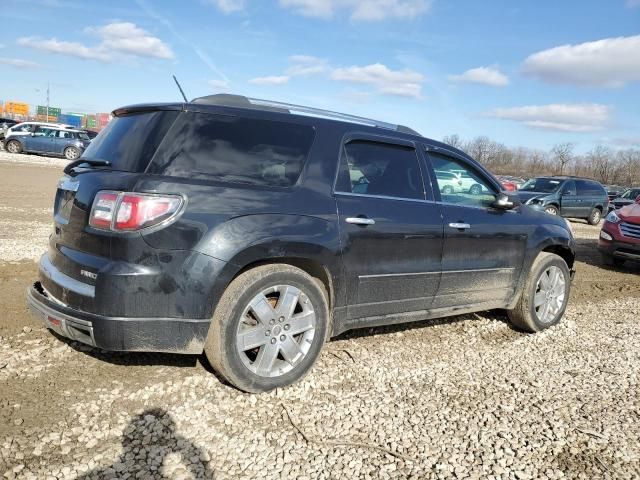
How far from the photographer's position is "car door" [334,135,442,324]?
3.75 meters

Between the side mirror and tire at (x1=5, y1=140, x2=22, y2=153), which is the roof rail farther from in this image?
tire at (x1=5, y1=140, x2=22, y2=153)

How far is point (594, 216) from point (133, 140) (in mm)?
19153

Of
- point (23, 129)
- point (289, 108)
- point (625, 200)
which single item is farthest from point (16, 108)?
point (289, 108)

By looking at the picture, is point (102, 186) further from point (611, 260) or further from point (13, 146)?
point (13, 146)

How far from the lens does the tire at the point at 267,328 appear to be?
325 centimetres

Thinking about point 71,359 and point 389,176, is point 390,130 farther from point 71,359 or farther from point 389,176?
point 71,359

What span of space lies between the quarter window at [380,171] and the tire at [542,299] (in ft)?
5.67

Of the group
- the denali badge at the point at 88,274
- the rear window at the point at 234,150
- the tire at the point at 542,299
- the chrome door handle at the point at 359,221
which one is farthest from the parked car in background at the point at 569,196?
the denali badge at the point at 88,274

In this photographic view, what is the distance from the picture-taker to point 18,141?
89.0 ft

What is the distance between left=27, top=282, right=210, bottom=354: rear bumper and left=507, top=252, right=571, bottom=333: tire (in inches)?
130

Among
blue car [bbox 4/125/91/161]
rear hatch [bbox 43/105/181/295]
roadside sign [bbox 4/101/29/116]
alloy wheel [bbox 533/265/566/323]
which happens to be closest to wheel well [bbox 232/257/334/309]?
rear hatch [bbox 43/105/181/295]

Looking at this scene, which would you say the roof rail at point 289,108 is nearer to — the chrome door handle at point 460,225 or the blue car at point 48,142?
the chrome door handle at point 460,225

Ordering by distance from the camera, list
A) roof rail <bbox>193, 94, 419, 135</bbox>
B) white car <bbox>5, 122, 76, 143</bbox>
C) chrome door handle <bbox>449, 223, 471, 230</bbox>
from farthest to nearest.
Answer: white car <bbox>5, 122, 76, 143</bbox>
chrome door handle <bbox>449, 223, 471, 230</bbox>
roof rail <bbox>193, 94, 419, 135</bbox>

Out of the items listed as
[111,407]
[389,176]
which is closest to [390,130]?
[389,176]
